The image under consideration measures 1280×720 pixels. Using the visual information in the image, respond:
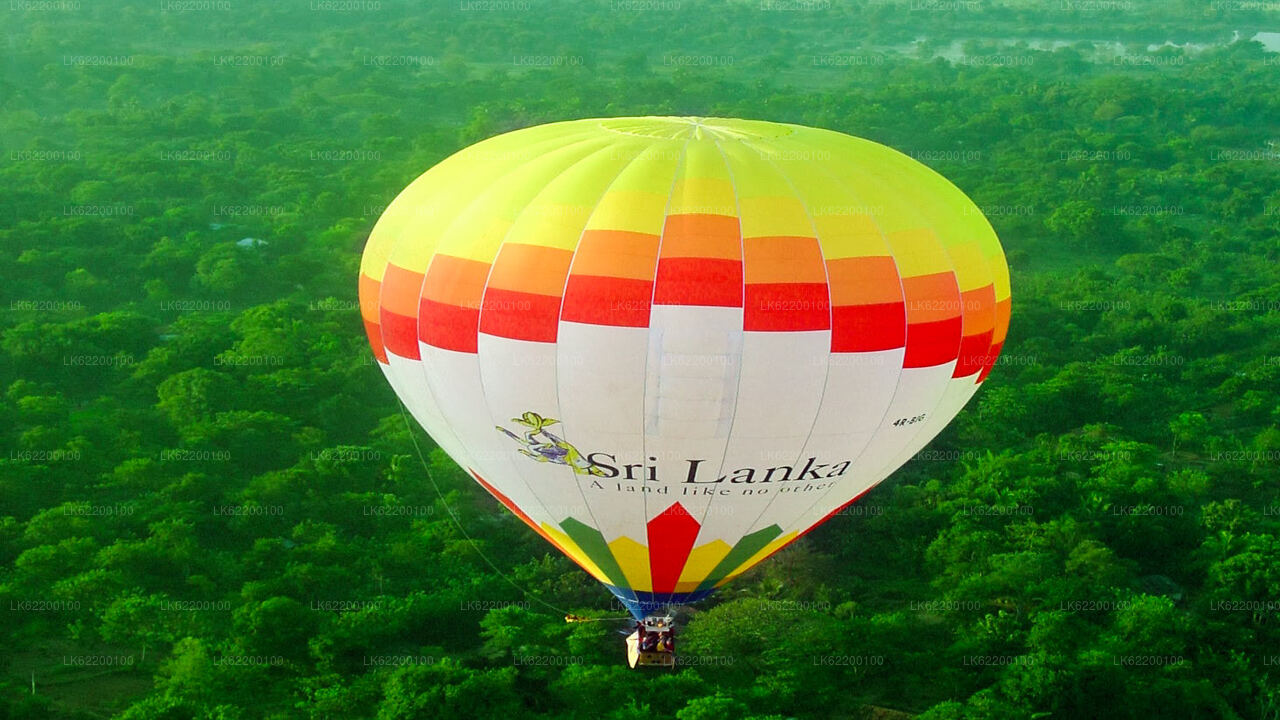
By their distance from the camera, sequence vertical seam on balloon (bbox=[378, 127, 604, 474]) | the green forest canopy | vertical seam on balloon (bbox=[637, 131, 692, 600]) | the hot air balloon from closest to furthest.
Answer: vertical seam on balloon (bbox=[637, 131, 692, 600]) < the hot air balloon < vertical seam on balloon (bbox=[378, 127, 604, 474]) < the green forest canopy

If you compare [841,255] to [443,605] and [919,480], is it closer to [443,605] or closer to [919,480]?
[443,605]

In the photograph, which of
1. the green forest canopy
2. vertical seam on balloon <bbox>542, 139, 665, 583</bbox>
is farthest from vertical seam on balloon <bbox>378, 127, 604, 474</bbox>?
the green forest canopy

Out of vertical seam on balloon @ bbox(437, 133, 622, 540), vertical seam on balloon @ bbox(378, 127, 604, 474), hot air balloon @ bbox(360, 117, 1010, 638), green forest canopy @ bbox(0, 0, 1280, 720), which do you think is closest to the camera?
hot air balloon @ bbox(360, 117, 1010, 638)

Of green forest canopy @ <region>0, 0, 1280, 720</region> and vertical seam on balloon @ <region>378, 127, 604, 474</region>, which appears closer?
vertical seam on balloon @ <region>378, 127, 604, 474</region>

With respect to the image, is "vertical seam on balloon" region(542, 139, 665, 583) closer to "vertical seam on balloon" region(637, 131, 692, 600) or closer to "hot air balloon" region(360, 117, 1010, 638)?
"hot air balloon" region(360, 117, 1010, 638)

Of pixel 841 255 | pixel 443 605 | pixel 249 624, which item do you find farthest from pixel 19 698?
pixel 841 255

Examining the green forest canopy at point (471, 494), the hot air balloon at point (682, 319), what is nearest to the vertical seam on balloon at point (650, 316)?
the hot air balloon at point (682, 319)

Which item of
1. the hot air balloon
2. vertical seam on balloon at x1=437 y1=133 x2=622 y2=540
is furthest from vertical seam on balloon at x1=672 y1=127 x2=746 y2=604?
vertical seam on balloon at x1=437 y1=133 x2=622 y2=540

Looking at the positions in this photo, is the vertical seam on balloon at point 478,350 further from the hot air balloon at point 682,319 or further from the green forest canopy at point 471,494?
the green forest canopy at point 471,494

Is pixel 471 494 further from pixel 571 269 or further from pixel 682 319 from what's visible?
pixel 682 319

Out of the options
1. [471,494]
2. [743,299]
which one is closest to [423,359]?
[743,299]
